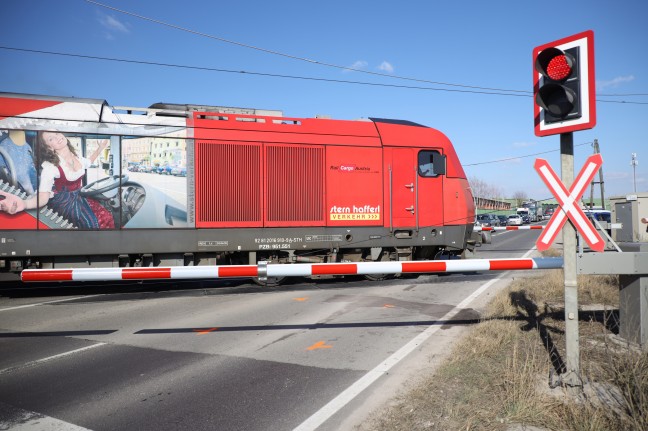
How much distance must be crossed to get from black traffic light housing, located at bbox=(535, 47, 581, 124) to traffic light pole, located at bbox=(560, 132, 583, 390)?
8.8 inches

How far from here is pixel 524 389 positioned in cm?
368

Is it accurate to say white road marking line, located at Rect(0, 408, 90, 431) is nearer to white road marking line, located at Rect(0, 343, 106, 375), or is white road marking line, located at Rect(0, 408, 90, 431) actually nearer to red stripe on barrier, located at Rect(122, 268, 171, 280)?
white road marking line, located at Rect(0, 343, 106, 375)

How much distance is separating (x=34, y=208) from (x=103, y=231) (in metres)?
1.42

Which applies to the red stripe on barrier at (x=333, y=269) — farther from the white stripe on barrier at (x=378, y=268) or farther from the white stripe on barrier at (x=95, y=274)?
the white stripe on barrier at (x=95, y=274)

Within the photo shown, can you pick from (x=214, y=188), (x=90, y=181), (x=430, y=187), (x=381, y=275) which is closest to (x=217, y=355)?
(x=214, y=188)

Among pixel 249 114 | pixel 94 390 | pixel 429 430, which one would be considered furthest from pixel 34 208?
pixel 429 430

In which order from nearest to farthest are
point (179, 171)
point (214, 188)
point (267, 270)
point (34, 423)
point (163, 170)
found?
1. point (34, 423)
2. point (267, 270)
3. point (163, 170)
4. point (179, 171)
5. point (214, 188)

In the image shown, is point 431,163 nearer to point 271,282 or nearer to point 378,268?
point 271,282

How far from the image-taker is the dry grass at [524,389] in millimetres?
3293

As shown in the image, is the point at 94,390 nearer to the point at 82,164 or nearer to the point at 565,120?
the point at 565,120

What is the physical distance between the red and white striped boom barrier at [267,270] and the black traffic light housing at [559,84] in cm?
188

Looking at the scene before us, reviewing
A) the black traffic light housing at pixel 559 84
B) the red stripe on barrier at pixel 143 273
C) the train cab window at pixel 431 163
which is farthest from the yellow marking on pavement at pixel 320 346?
the train cab window at pixel 431 163

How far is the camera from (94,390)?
439cm

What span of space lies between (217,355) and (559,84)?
4840 millimetres
